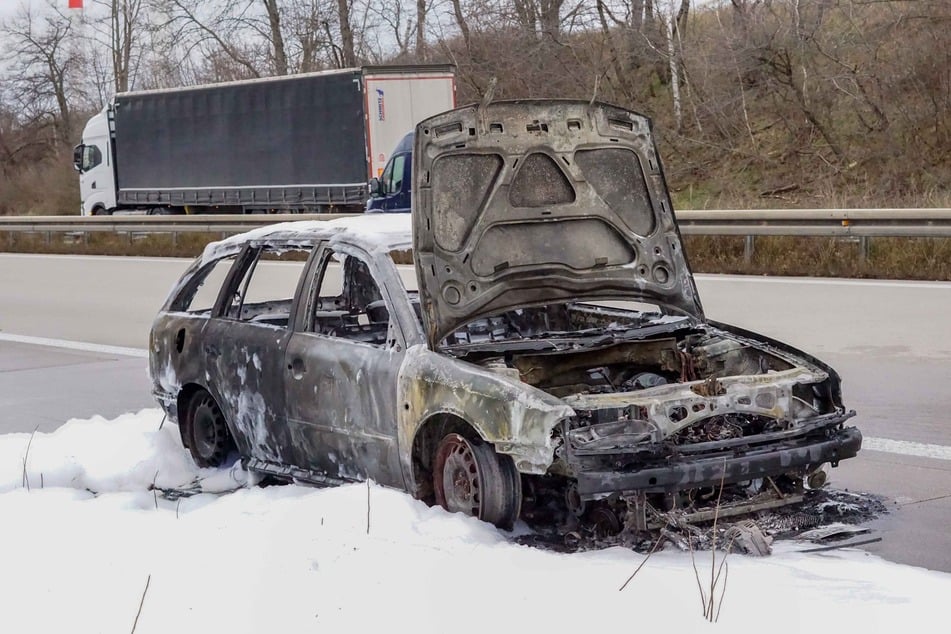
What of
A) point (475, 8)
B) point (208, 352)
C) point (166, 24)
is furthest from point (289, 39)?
point (208, 352)

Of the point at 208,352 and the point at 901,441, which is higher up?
the point at 208,352

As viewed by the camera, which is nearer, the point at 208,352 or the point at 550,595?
the point at 550,595

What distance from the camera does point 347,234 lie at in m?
6.72

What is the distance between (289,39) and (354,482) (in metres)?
36.7

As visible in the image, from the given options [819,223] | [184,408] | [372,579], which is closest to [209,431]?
[184,408]

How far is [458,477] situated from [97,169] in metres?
33.5

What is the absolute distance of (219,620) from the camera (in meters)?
4.42

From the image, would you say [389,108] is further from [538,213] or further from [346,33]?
[538,213]

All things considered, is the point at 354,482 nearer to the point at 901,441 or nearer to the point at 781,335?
the point at 901,441

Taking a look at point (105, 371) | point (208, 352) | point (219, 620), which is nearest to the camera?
point (219, 620)

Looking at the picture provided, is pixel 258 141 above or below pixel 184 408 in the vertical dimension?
above

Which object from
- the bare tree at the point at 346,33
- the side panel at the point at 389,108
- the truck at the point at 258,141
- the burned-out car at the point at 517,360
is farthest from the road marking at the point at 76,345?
the bare tree at the point at 346,33

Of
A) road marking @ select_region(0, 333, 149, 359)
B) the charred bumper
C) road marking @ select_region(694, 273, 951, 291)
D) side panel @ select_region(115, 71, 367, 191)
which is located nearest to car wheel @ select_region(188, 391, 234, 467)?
the charred bumper

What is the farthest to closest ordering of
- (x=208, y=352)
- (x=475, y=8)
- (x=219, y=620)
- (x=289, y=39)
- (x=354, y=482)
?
(x=289, y=39)
(x=475, y=8)
(x=208, y=352)
(x=354, y=482)
(x=219, y=620)
